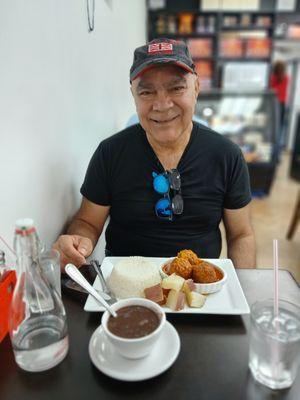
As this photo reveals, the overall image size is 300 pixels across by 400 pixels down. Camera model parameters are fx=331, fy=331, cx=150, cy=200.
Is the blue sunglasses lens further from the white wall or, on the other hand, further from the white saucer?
the white saucer

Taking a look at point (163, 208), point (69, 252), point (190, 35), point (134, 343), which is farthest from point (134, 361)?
point (190, 35)

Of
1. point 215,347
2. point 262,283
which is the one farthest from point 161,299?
point 262,283

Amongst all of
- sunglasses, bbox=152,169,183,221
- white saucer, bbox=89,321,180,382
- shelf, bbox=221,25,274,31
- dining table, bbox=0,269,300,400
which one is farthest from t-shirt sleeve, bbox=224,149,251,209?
shelf, bbox=221,25,274,31

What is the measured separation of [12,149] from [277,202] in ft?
13.2

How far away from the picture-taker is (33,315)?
75 cm

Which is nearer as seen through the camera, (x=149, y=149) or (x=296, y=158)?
(x=149, y=149)

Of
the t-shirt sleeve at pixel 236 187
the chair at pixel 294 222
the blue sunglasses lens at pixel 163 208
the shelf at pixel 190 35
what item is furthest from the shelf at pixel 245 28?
the blue sunglasses lens at pixel 163 208

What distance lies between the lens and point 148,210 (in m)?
1.38

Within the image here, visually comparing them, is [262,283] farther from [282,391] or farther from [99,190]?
[99,190]

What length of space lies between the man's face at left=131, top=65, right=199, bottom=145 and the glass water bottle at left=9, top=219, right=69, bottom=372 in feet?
2.71

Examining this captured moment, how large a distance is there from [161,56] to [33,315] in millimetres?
977

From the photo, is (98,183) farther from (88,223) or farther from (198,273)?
(198,273)

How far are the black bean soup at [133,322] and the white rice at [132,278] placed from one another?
16 centimetres

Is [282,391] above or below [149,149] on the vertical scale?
below
